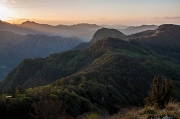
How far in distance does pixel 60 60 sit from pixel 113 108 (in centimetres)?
10439

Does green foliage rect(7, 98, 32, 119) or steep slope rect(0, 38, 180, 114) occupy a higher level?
green foliage rect(7, 98, 32, 119)

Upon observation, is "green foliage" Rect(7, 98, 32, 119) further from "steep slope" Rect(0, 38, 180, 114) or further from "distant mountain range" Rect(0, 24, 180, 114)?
"steep slope" Rect(0, 38, 180, 114)

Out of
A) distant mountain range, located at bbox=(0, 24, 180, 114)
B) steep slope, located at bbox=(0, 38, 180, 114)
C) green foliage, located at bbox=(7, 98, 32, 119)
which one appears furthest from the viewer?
steep slope, located at bbox=(0, 38, 180, 114)

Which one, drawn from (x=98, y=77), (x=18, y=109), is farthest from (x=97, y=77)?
(x=18, y=109)

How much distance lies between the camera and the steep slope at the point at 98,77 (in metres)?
42.0

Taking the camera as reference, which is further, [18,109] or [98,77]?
[98,77]

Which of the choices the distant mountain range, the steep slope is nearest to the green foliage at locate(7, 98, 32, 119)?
the distant mountain range

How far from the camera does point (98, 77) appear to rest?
60875mm

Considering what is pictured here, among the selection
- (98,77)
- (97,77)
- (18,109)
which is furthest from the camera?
(98,77)

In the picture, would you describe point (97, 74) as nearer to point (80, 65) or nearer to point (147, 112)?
point (147, 112)

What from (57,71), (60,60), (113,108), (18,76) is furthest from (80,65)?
(113,108)

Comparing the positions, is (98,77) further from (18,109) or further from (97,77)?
(18,109)

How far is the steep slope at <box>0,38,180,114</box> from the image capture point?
4201cm

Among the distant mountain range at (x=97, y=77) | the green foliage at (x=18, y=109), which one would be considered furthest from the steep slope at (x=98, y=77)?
the green foliage at (x=18, y=109)
